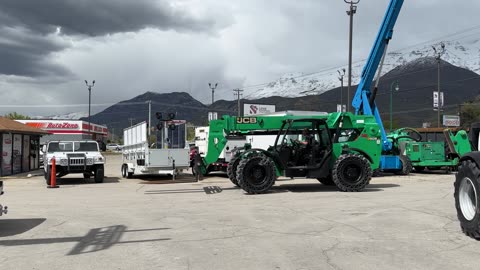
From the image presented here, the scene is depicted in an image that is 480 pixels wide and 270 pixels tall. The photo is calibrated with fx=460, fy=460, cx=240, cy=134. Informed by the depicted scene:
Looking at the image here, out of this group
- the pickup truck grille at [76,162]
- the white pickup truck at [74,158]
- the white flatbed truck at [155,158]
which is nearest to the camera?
the white pickup truck at [74,158]

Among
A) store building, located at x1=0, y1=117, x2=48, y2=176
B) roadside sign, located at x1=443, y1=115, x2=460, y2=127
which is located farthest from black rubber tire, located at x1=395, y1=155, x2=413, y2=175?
roadside sign, located at x1=443, y1=115, x2=460, y2=127

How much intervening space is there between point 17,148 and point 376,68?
20230mm

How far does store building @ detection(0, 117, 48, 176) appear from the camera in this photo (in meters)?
24.2

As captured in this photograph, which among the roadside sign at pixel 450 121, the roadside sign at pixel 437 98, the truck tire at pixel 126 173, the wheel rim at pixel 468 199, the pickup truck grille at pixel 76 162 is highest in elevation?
the roadside sign at pixel 437 98

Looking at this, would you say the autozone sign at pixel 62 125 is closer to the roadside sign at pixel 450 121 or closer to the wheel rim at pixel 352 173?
the roadside sign at pixel 450 121

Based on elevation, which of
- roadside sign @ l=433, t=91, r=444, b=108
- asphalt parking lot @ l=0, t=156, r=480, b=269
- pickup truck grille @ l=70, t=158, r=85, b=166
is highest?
roadside sign @ l=433, t=91, r=444, b=108

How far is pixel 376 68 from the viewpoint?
76.6ft

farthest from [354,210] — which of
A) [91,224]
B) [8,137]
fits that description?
[8,137]

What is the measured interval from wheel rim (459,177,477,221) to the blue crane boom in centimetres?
1466

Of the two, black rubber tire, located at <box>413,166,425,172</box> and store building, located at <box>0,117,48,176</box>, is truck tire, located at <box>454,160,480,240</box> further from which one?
store building, located at <box>0,117,48,176</box>

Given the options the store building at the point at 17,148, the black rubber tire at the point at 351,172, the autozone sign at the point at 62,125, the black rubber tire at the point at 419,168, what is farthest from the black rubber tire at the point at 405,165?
the autozone sign at the point at 62,125

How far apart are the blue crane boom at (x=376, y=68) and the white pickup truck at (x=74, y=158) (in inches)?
506

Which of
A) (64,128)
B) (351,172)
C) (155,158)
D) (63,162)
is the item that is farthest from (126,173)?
(64,128)

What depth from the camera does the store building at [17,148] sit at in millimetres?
24156
